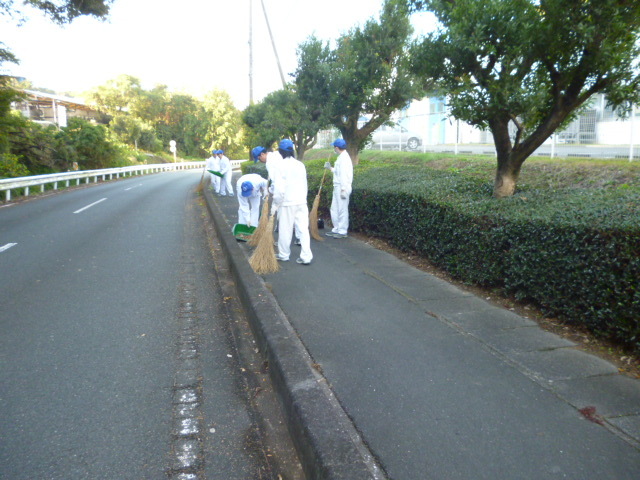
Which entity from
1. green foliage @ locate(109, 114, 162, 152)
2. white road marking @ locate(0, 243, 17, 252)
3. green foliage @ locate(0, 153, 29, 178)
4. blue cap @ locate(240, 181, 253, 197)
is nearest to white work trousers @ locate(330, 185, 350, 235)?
blue cap @ locate(240, 181, 253, 197)

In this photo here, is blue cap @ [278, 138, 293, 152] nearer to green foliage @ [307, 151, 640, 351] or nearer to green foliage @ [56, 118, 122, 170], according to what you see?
green foliage @ [307, 151, 640, 351]

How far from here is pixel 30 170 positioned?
81.8 feet

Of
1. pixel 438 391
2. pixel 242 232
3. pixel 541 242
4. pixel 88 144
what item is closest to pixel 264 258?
pixel 242 232

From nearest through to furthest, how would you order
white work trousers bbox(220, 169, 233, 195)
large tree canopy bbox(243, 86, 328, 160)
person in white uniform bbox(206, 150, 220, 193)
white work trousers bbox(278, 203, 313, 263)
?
white work trousers bbox(278, 203, 313, 263)
large tree canopy bbox(243, 86, 328, 160)
white work trousers bbox(220, 169, 233, 195)
person in white uniform bbox(206, 150, 220, 193)

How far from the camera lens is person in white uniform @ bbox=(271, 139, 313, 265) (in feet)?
24.4

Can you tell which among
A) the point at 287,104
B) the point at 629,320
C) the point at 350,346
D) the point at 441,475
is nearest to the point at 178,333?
the point at 350,346

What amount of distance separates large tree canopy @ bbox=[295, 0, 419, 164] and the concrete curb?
33.6 feet

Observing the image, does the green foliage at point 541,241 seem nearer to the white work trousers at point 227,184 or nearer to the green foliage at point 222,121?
the white work trousers at point 227,184

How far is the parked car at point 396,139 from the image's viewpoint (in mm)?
19683

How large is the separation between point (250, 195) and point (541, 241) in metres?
5.78

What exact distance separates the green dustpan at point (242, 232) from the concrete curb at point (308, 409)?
4.16 m

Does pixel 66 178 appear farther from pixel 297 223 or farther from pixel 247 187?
pixel 297 223

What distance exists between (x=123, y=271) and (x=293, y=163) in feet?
9.31

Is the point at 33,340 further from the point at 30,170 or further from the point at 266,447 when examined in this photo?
the point at 30,170
